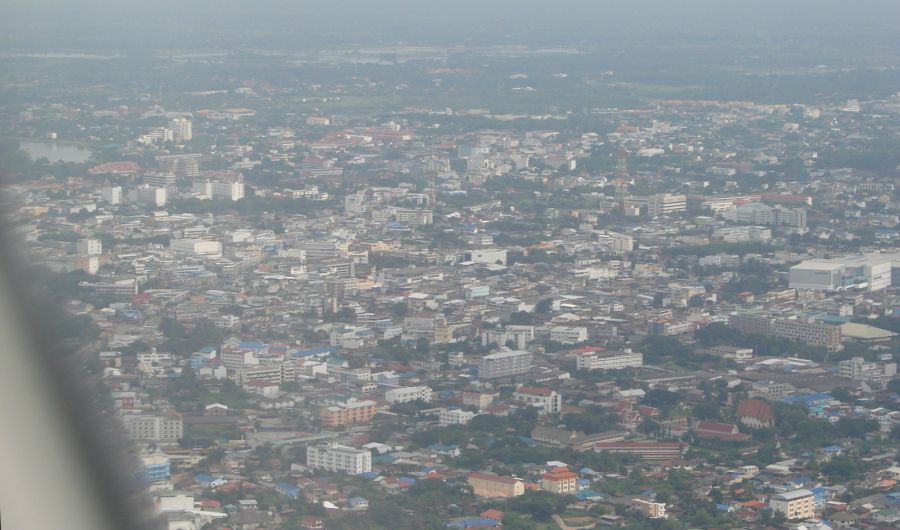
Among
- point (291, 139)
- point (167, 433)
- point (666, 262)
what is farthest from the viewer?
point (291, 139)

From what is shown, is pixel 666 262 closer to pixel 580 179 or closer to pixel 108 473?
pixel 580 179

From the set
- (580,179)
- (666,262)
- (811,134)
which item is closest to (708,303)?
(666,262)

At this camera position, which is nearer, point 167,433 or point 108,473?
point 108,473

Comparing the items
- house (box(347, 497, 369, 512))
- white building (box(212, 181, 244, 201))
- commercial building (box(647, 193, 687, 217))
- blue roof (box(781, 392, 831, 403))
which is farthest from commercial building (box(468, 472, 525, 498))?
commercial building (box(647, 193, 687, 217))

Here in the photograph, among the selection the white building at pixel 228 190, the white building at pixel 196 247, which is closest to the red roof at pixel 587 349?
the white building at pixel 196 247

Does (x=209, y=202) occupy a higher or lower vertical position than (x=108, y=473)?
lower

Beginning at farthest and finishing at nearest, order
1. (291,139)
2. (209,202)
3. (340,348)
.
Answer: (291,139) → (209,202) → (340,348)

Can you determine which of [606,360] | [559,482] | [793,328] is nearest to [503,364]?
[606,360]

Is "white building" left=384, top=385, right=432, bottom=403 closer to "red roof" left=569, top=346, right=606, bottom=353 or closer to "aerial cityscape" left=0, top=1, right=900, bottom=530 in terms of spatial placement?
"aerial cityscape" left=0, top=1, right=900, bottom=530

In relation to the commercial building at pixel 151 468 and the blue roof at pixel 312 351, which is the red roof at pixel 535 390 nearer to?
the blue roof at pixel 312 351
